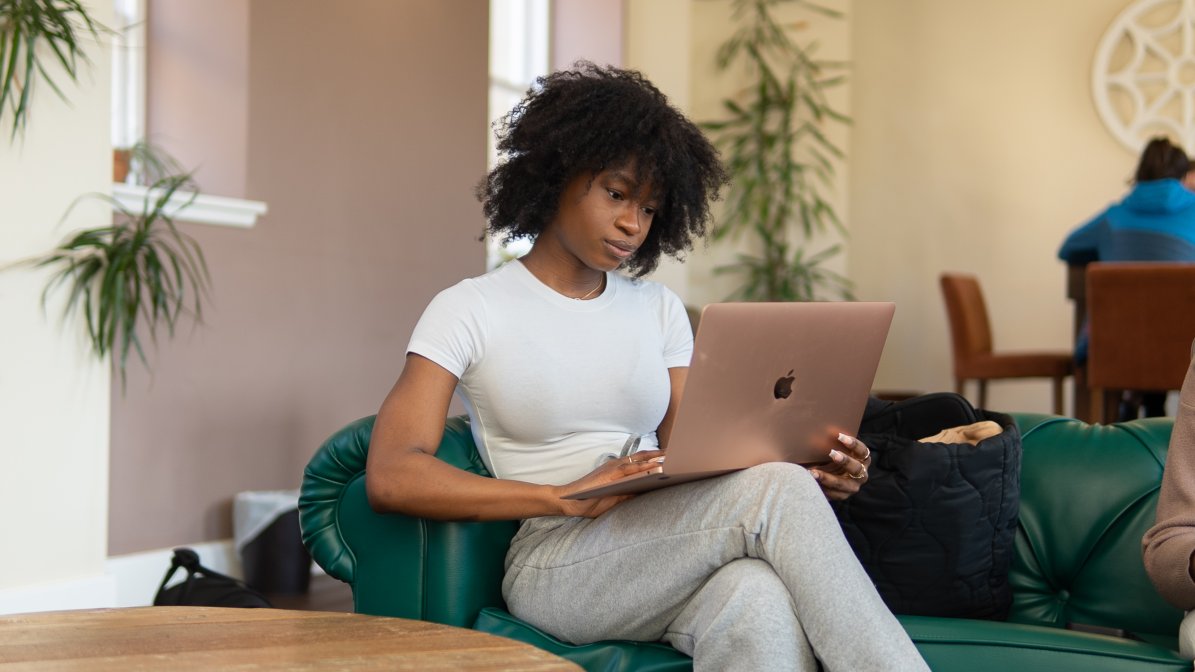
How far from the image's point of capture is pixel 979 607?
179 cm

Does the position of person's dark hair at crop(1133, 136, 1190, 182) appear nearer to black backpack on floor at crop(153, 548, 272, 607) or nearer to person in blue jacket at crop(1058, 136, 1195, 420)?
person in blue jacket at crop(1058, 136, 1195, 420)

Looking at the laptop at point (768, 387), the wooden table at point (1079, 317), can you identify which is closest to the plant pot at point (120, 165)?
the laptop at point (768, 387)

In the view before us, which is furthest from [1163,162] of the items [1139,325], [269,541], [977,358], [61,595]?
[61,595]

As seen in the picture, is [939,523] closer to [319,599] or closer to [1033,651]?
[1033,651]

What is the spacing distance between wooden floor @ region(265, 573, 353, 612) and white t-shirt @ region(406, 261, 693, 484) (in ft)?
4.76

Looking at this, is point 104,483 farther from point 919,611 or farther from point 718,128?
point 718,128

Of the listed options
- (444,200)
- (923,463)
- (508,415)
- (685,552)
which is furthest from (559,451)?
(444,200)

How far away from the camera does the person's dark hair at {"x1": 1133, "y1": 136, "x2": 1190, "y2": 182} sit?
4223 millimetres

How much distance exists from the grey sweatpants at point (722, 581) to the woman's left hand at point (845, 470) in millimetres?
181

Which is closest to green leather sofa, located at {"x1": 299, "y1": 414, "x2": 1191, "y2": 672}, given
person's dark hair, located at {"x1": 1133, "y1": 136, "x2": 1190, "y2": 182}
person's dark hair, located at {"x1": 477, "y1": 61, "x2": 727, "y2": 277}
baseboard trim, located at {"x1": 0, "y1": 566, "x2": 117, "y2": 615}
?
person's dark hair, located at {"x1": 477, "y1": 61, "x2": 727, "y2": 277}

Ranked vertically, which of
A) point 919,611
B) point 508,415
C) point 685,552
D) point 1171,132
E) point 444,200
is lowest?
point 919,611

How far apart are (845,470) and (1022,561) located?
0.41 meters

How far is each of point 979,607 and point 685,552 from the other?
21.5 inches

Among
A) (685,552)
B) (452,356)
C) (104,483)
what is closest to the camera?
(685,552)
